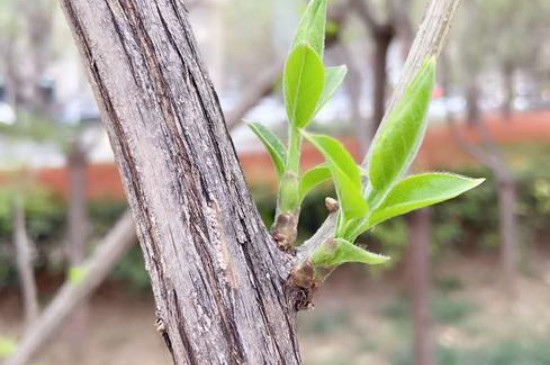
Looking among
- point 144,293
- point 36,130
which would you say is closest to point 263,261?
point 36,130

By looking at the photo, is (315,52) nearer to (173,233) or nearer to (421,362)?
(173,233)

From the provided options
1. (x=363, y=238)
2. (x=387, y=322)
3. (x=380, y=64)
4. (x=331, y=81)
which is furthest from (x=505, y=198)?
(x=331, y=81)

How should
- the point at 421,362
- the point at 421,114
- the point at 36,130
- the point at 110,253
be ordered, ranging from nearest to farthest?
the point at 421,114, the point at 110,253, the point at 421,362, the point at 36,130

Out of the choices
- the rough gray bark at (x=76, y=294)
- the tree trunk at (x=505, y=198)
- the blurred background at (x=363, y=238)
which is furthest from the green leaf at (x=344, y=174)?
the tree trunk at (x=505, y=198)

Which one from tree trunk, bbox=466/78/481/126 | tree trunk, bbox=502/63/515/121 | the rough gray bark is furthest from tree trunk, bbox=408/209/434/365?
tree trunk, bbox=502/63/515/121

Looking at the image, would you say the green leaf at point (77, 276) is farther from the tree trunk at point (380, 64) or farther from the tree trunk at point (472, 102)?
the tree trunk at point (472, 102)

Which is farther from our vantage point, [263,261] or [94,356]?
[94,356]

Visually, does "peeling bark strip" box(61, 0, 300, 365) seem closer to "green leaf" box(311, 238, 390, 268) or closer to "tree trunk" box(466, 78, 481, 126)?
"green leaf" box(311, 238, 390, 268)

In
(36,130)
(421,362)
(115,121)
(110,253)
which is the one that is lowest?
(421,362)
